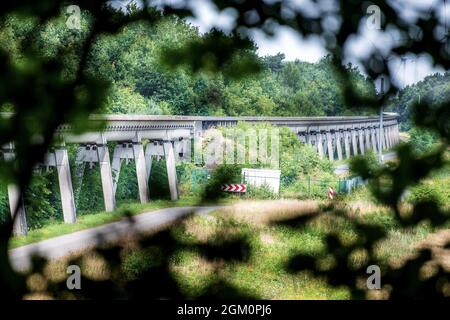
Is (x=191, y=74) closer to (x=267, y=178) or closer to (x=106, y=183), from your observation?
(x=106, y=183)

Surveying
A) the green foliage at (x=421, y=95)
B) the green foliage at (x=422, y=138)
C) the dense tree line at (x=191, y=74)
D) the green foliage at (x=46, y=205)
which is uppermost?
the dense tree line at (x=191, y=74)

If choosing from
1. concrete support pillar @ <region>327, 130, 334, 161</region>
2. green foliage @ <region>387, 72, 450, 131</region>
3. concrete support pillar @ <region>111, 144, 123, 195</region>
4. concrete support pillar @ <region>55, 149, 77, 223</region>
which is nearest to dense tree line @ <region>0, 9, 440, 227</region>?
green foliage @ <region>387, 72, 450, 131</region>

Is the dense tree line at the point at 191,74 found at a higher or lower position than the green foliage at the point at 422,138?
higher

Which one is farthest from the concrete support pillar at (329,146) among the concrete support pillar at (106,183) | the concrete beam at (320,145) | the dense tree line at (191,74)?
the dense tree line at (191,74)

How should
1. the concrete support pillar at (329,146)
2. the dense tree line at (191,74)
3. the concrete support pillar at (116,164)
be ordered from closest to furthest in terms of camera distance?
the dense tree line at (191,74) < the concrete support pillar at (116,164) < the concrete support pillar at (329,146)

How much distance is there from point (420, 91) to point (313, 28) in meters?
0.29

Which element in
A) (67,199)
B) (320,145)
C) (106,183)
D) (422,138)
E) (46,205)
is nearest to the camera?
(422,138)

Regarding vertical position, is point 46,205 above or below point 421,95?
below

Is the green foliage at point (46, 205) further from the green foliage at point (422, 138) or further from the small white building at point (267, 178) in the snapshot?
the green foliage at point (422, 138)

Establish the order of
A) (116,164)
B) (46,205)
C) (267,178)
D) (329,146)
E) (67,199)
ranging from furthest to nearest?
(329,146) < (116,164) < (267,178) < (46,205) < (67,199)

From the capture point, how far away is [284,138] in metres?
18.0

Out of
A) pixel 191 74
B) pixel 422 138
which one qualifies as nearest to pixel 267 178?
pixel 422 138

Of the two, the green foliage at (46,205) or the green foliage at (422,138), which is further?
the green foliage at (46,205)
